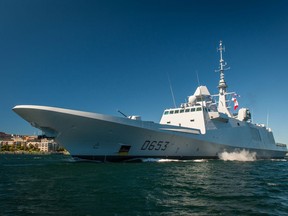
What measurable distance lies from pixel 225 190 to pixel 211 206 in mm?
2721

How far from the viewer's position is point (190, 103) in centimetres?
3178

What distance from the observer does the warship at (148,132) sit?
1897cm

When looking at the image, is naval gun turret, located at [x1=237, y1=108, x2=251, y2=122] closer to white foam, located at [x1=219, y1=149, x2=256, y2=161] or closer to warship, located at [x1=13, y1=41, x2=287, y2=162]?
warship, located at [x1=13, y1=41, x2=287, y2=162]

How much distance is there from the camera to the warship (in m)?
19.0

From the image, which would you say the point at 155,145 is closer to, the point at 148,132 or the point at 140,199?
the point at 148,132

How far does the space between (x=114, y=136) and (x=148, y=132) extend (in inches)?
117

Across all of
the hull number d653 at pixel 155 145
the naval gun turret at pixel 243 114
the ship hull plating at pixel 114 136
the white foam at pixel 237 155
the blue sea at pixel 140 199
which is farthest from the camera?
the naval gun turret at pixel 243 114

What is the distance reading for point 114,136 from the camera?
67.6ft

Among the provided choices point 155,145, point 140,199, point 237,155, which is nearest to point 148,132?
point 155,145

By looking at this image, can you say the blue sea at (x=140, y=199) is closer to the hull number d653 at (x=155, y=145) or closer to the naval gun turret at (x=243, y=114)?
the hull number d653 at (x=155, y=145)

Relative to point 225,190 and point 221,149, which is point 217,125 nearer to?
point 221,149

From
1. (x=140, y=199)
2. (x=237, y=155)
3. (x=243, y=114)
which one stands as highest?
(x=243, y=114)

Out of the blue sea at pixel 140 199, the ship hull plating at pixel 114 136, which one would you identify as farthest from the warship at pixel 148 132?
the blue sea at pixel 140 199

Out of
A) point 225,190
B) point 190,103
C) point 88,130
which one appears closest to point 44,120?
point 88,130
